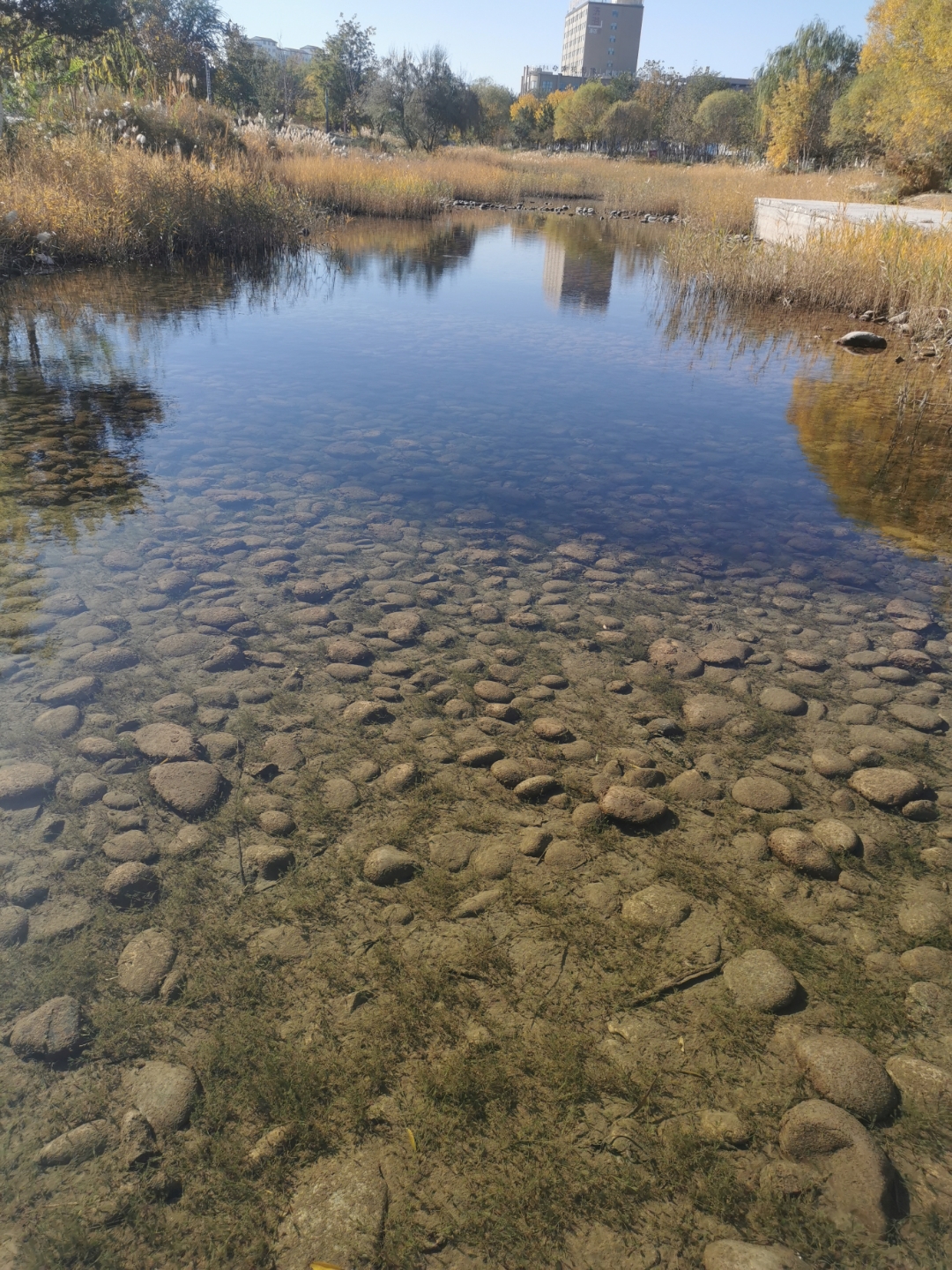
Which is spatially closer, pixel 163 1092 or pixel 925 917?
pixel 163 1092

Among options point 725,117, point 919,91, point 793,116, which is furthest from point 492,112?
point 919,91

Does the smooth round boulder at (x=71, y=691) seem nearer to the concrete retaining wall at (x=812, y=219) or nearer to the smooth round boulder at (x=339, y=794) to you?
the smooth round boulder at (x=339, y=794)

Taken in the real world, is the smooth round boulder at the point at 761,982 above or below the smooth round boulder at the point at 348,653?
below

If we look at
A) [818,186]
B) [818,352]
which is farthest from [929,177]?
[818,352]

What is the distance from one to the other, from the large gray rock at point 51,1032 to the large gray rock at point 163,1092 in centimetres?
16

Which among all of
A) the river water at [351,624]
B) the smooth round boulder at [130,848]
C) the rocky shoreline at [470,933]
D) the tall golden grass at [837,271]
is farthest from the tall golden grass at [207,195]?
the smooth round boulder at [130,848]

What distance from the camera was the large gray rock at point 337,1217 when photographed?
141 cm

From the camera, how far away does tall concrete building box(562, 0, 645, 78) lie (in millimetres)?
114812

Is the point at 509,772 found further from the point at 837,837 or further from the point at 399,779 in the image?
the point at 837,837

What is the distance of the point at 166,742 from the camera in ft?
8.86

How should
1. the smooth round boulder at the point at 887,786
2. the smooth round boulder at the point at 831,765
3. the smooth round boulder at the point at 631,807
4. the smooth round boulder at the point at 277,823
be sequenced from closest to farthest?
the smooth round boulder at the point at 277,823
the smooth round boulder at the point at 631,807
the smooth round boulder at the point at 887,786
the smooth round boulder at the point at 831,765

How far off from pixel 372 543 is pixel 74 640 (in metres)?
1.62

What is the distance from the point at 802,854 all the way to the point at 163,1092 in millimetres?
1764

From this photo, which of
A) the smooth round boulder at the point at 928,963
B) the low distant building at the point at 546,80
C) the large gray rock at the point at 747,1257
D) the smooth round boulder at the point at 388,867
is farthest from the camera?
the low distant building at the point at 546,80
